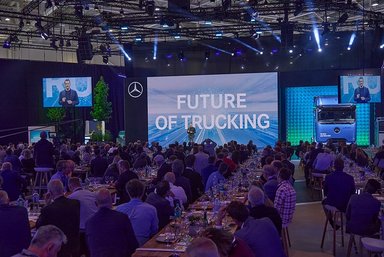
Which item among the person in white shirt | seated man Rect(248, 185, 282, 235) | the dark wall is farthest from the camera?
the dark wall

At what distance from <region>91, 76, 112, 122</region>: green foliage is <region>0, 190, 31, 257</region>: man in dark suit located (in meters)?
20.5

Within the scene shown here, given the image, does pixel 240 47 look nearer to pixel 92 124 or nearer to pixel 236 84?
pixel 236 84

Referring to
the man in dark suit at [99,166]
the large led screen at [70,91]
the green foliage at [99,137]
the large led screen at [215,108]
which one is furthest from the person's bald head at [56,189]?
the green foliage at [99,137]

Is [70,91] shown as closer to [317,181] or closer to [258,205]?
[317,181]

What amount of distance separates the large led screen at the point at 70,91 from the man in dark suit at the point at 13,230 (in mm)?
13869

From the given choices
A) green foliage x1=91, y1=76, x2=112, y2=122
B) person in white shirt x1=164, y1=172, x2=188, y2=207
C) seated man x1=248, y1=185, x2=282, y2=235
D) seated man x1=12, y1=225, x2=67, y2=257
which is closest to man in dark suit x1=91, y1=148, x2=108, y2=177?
person in white shirt x1=164, y1=172, x2=188, y2=207

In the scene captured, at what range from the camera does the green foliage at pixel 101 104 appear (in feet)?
84.7

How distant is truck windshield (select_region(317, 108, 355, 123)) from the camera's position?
1962 cm

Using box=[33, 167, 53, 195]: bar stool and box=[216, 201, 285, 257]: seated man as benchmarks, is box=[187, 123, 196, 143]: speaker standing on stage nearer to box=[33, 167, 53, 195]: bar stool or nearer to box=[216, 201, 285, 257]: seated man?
box=[33, 167, 53, 195]: bar stool

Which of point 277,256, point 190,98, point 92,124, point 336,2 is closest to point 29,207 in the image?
point 277,256

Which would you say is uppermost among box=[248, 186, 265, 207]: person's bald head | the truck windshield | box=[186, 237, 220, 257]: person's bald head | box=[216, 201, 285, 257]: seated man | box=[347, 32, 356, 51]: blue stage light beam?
box=[347, 32, 356, 51]: blue stage light beam

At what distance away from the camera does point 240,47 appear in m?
23.9

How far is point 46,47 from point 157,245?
904 inches

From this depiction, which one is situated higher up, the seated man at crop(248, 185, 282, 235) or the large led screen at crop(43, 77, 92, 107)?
the large led screen at crop(43, 77, 92, 107)
